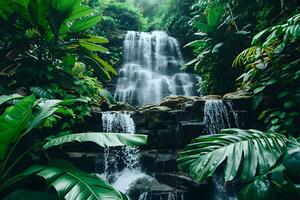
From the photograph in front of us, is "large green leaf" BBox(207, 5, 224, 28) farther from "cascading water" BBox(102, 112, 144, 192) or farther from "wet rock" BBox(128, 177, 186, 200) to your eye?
"wet rock" BBox(128, 177, 186, 200)

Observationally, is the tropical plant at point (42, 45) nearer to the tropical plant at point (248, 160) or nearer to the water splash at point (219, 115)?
the water splash at point (219, 115)

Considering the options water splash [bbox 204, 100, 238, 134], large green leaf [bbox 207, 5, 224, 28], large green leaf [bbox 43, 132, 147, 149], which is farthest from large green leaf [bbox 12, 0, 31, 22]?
large green leaf [bbox 207, 5, 224, 28]

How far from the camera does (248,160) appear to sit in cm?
160

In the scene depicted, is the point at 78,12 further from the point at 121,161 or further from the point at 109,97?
the point at 121,161

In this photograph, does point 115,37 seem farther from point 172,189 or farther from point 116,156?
point 172,189

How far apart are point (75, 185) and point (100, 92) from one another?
3267 millimetres

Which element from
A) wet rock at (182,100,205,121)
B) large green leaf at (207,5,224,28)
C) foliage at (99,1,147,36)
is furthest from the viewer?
foliage at (99,1,147,36)

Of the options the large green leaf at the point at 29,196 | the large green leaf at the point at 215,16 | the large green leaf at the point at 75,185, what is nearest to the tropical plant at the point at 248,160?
the large green leaf at the point at 75,185

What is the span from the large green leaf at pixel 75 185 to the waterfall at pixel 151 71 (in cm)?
778

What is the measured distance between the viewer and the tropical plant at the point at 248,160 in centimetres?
152

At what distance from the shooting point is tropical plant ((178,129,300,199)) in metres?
1.52

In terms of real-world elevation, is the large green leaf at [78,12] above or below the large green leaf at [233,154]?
above

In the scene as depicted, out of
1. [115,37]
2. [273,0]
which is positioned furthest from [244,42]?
[115,37]

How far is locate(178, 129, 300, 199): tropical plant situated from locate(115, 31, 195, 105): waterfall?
25.5 feet
